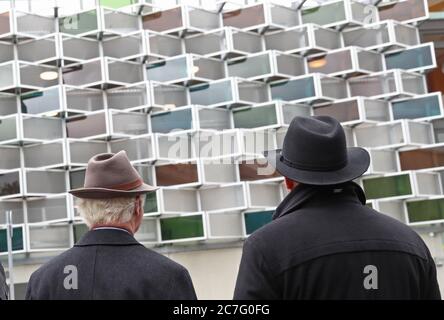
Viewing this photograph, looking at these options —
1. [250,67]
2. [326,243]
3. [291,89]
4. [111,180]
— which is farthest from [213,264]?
[326,243]

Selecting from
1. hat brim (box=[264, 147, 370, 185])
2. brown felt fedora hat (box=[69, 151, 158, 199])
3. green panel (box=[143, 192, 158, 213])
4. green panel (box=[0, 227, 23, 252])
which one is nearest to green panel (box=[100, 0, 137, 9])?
green panel (box=[143, 192, 158, 213])

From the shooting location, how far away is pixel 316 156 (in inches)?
103

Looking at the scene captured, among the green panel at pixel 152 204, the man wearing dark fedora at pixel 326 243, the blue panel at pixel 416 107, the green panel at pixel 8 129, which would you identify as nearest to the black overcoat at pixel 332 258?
the man wearing dark fedora at pixel 326 243

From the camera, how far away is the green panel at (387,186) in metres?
16.4

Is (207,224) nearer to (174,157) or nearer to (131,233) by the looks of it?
(174,157)

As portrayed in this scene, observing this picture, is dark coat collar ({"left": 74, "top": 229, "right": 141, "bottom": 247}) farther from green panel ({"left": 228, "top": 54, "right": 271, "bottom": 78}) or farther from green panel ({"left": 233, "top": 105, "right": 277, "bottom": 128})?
green panel ({"left": 228, "top": 54, "right": 271, "bottom": 78})

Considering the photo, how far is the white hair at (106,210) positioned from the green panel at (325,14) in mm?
15302

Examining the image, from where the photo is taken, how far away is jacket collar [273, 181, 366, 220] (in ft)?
8.46

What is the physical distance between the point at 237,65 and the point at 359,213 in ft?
49.5

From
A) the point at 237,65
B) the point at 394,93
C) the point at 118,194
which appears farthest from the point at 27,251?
the point at 118,194

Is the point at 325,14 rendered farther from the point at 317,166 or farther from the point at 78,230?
the point at 317,166

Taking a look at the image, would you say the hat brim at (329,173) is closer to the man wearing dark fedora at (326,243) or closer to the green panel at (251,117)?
the man wearing dark fedora at (326,243)

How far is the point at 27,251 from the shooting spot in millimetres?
15281

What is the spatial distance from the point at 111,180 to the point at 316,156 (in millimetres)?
930
